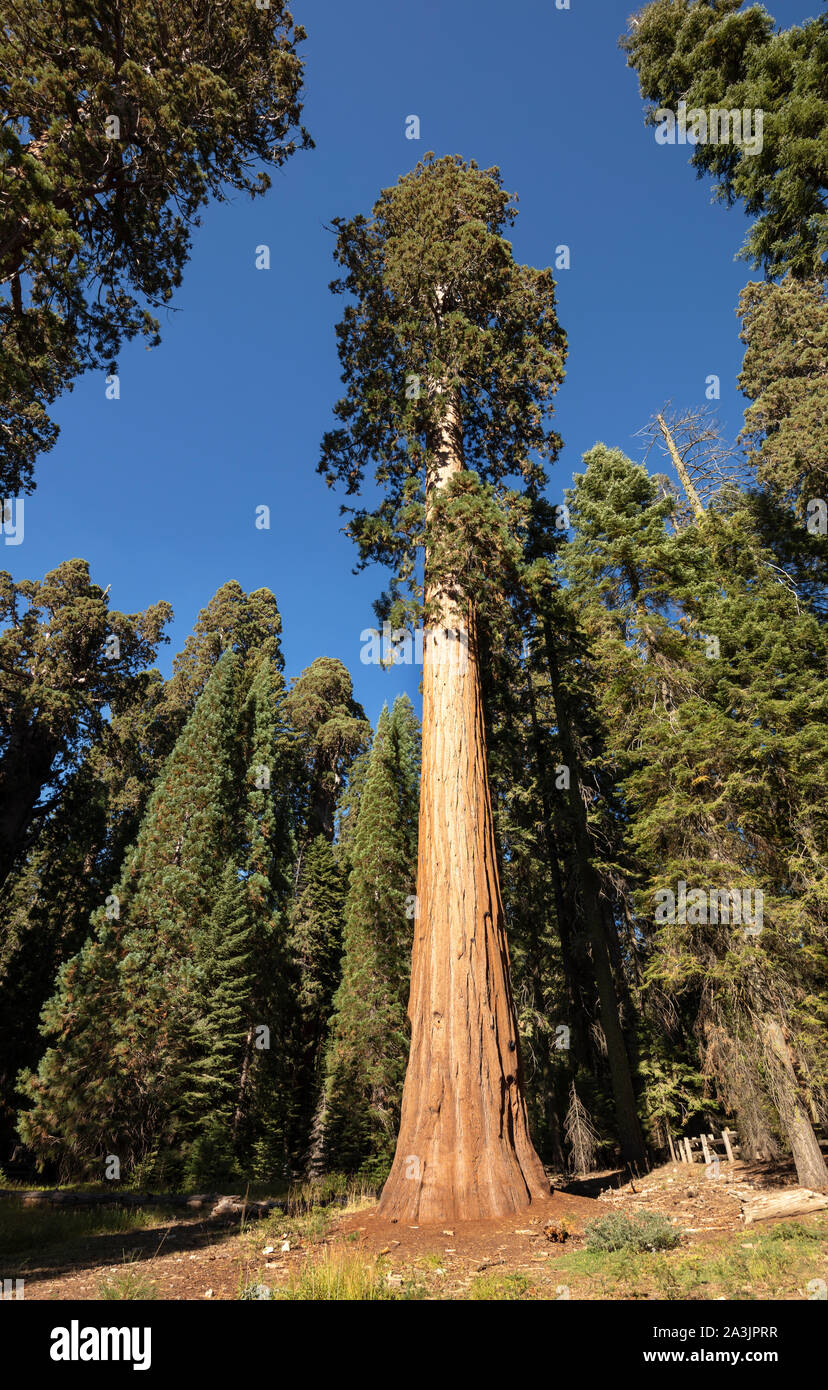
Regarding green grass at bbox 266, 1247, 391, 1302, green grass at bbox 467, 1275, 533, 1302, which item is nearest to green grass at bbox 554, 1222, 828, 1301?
green grass at bbox 467, 1275, 533, 1302

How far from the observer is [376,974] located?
61.1 feet

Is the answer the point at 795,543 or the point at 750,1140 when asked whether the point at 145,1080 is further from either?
the point at 795,543

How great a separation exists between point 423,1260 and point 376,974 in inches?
595

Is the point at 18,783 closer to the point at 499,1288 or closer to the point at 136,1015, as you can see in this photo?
the point at 136,1015

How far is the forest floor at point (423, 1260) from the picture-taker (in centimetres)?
361

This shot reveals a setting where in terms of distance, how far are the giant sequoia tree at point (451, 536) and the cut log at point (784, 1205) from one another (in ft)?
6.30

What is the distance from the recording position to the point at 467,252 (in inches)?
359

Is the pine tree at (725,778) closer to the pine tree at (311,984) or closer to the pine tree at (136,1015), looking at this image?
the pine tree at (136,1015)

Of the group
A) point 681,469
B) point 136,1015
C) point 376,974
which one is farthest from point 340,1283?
point 681,469

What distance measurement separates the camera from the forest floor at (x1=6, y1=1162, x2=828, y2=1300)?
361 centimetres

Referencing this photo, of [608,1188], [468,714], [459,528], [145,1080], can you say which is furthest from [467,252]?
[145,1080]

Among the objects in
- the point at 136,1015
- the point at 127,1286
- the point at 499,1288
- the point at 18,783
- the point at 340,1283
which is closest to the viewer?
the point at 340,1283
